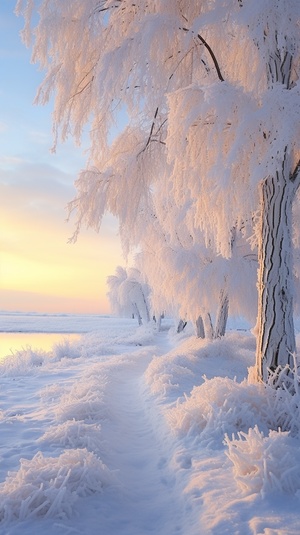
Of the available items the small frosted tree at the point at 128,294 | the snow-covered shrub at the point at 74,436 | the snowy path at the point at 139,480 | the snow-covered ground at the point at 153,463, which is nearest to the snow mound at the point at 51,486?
the snow-covered ground at the point at 153,463

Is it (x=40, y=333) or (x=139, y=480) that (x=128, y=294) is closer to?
(x=40, y=333)

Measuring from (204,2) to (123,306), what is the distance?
40487mm

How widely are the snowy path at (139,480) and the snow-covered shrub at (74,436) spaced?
245 mm

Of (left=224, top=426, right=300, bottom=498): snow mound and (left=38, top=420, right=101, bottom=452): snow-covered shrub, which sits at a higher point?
(left=224, top=426, right=300, bottom=498): snow mound

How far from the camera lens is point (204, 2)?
5715mm

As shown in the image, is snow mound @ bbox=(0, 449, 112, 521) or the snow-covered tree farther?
the snow-covered tree

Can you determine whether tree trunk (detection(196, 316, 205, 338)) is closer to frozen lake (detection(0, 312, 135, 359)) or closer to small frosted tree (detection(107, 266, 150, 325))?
frozen lake (detection(0, 312, 135, 359))

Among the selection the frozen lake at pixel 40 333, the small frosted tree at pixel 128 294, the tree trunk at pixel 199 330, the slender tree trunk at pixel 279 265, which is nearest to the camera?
the slender tree trunk at pixel 279 265

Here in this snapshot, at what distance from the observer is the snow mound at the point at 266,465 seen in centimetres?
321

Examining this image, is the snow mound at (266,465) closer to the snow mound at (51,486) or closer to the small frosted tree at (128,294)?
the snow mound at (51,486)

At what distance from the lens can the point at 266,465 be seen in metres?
3.31

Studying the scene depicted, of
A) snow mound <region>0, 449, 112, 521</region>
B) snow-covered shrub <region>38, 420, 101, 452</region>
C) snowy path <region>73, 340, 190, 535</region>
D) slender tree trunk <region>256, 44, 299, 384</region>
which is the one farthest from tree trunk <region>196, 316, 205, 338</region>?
snow mound <region>0, 449, 112, 521</region>

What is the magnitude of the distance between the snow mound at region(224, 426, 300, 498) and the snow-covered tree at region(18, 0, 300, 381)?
185 centimetres

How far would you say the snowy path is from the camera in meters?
3.16
